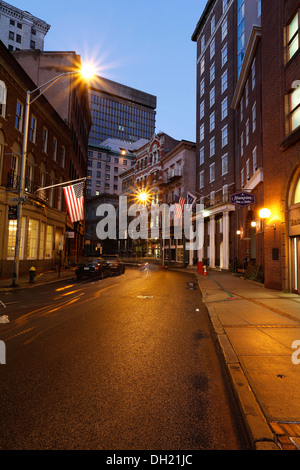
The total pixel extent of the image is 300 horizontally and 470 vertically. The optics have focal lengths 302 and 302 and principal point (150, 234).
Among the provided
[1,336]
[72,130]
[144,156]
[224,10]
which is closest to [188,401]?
[1,336]

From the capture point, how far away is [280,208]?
48.3 ft

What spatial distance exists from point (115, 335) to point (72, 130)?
32.0 metres

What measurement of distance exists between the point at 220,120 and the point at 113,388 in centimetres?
3564

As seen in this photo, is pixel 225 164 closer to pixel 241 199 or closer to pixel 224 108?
pixel 224 108

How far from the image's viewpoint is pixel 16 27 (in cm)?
7375

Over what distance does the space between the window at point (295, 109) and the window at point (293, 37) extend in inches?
70.8

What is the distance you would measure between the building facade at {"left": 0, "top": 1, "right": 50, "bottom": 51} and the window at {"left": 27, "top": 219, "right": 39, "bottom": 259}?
6867 cm

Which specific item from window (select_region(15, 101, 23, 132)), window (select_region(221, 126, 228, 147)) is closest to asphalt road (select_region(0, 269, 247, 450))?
window (select_region(15, 101, 23, 132))

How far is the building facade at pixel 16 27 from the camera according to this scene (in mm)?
72375

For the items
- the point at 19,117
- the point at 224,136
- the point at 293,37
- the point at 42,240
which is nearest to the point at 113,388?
the point at 293,37

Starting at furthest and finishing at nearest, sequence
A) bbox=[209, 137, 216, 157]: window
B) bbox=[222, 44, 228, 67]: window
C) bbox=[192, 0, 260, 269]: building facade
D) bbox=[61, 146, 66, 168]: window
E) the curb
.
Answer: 1. bbox=[209, 137, 216, 157]: window
2. bbox=[222, 44, 228, 67]: window
3. bbox=[192, 0, 260, 269]: building facade
4. bbox=[61, 146, 66, 168]: window
5. the curb

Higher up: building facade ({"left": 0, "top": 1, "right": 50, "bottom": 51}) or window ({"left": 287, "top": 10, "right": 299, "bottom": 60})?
building facade ({"left": 0, "top": 1, "right": 50, "bottom": 51})

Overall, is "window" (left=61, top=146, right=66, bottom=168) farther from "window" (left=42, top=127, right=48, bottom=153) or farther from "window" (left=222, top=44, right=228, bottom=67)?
"window" (left=222, top=44, right=228, bottom=67)

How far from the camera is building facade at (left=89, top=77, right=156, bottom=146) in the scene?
11869 centimetres
